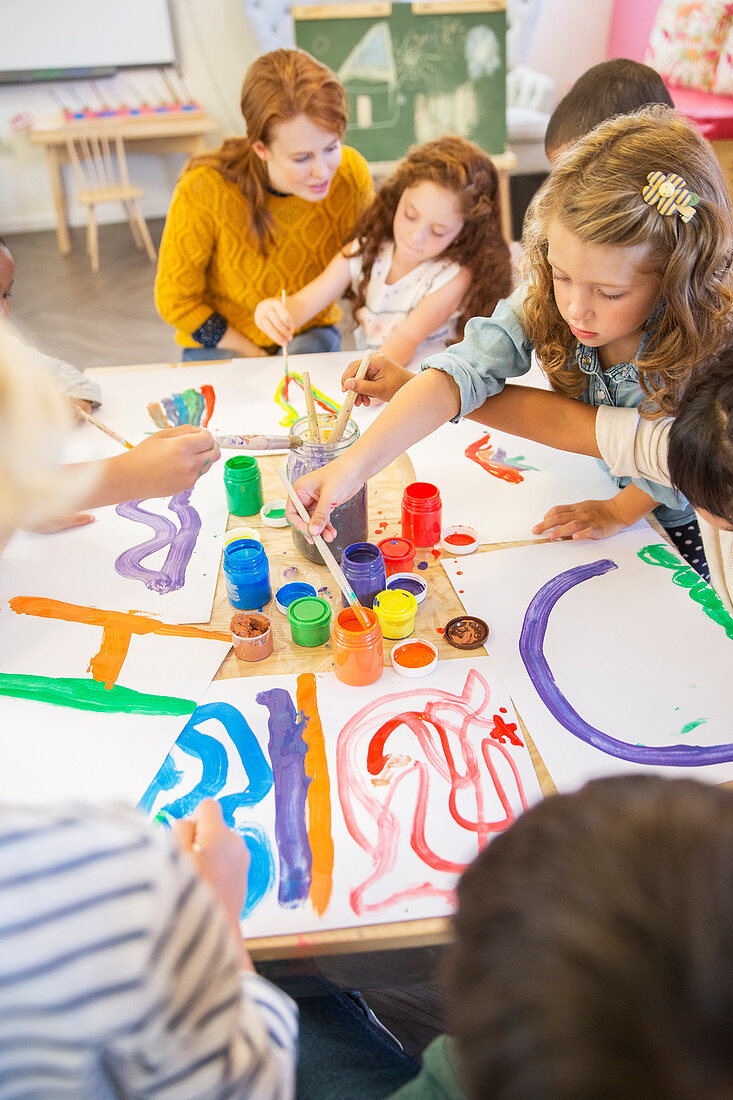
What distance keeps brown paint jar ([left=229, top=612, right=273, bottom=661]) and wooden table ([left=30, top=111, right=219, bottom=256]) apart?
12.3ft

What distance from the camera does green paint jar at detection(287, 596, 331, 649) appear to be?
3.14 feet

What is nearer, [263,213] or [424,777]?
[424,777]

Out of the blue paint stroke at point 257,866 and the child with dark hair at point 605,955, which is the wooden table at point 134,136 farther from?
the child with dark hair at point 605,955

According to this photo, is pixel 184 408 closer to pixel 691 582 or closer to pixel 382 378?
pixel 382 378

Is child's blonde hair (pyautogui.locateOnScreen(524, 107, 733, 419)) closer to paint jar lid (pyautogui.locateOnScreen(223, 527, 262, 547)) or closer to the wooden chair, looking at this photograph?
paint jar lid (pyautogui.locateOnScreen(223, 527, 262, 547))

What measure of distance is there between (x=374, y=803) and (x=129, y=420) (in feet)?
3.15

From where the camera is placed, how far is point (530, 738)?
0.84 m

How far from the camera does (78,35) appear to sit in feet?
13.6

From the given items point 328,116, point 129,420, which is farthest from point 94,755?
point 328,116

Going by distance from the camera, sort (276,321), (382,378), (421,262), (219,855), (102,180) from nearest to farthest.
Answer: (219,855)
(382,378)
(276,321)
(421,262)
(102,180)

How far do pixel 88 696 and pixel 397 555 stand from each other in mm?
421

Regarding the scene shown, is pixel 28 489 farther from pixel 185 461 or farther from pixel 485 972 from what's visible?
pixel 185 461

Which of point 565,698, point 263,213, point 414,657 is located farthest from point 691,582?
point 263,213

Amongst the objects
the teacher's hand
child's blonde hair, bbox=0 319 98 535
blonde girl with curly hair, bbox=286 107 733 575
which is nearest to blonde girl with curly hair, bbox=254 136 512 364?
the teacher's hand
